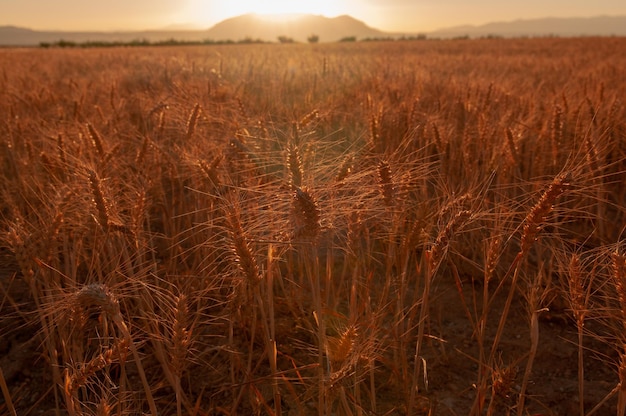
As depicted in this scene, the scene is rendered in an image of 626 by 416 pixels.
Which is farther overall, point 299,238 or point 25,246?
point 25,246

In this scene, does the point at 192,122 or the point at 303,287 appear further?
the point at 192,122

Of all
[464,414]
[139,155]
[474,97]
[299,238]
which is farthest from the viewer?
[474,97]

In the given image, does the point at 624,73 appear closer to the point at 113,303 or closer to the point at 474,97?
the point at 474,97

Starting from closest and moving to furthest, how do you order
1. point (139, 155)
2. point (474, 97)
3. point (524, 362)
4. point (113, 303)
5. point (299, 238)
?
1. point (113, 303)
2. point (299, 238)
3. point (524, 362)
4. point (139, 155)
5. point (474, 97)

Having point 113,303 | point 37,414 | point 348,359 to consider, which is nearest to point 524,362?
point 348,359

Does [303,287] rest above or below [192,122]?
below

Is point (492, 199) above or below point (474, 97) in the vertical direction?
below

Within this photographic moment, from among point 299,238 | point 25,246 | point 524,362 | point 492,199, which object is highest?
point 299,238

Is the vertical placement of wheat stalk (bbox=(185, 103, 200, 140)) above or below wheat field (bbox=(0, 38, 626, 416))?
above

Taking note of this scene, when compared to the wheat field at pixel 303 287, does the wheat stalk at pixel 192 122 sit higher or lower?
higher

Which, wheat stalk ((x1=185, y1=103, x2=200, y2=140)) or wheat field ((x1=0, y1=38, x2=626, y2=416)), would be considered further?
wheat stalk ((x1=185, y1=103, x2=200, y2=140))

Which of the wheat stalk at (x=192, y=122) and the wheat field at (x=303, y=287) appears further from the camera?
the wheat stalk at (x=192, y=122)

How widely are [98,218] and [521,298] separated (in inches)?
72.4

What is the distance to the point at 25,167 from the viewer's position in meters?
2.41
